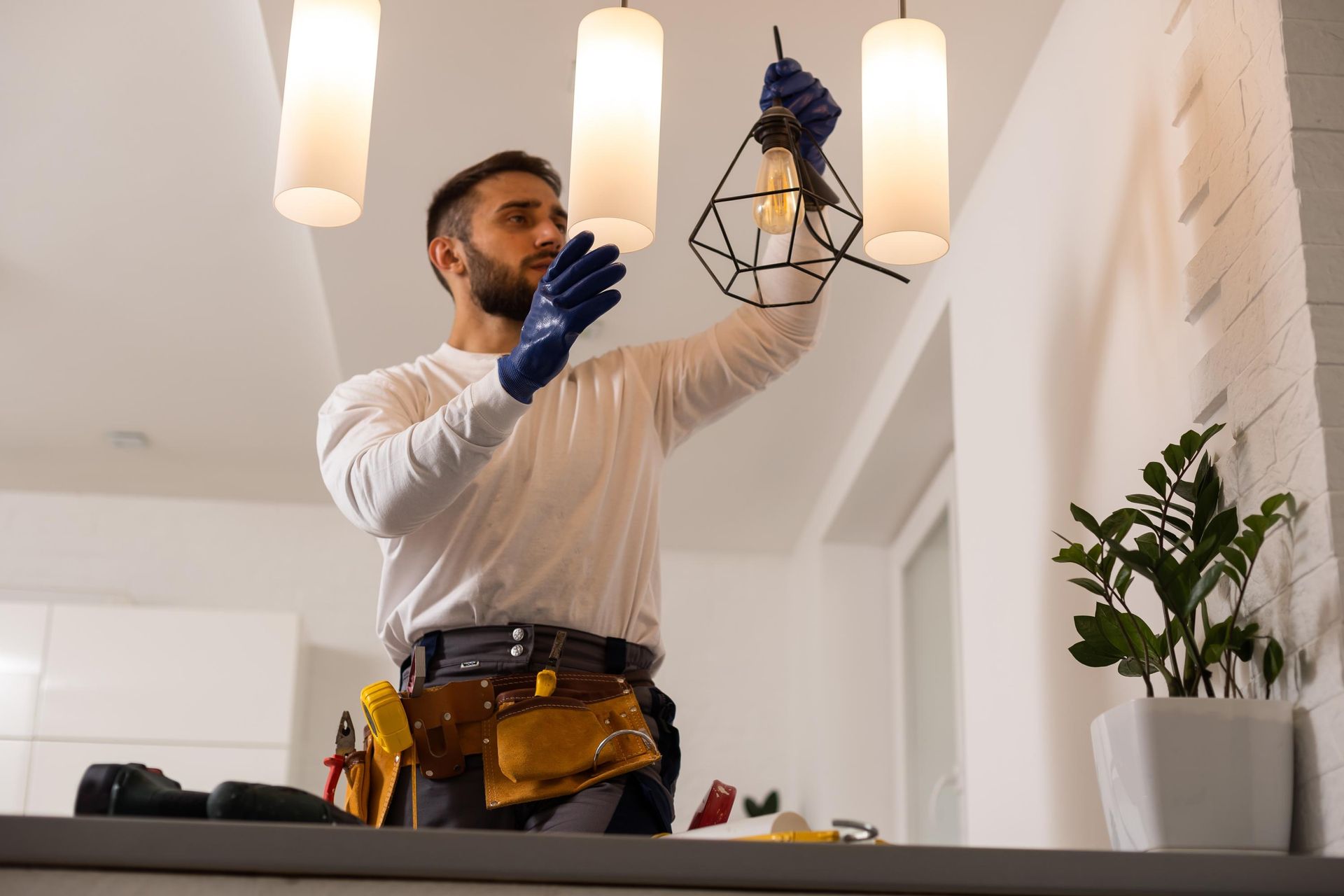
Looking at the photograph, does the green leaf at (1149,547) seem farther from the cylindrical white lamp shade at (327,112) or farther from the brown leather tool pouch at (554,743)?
the cylindrical white lamp shade at (327,112)

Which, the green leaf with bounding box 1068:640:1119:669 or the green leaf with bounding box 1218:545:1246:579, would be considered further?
the green leaf with bounding box 1068:640:1119:669

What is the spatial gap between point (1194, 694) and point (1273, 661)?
9cm

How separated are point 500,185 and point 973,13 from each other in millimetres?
872

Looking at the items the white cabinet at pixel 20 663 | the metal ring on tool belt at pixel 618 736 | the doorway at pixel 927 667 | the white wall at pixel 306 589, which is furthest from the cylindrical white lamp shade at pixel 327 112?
the white wall at pixel 306 589

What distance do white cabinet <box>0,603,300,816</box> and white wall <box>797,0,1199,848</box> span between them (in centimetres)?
256

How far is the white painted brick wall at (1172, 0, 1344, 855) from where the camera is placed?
131cm

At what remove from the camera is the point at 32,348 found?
391 cm

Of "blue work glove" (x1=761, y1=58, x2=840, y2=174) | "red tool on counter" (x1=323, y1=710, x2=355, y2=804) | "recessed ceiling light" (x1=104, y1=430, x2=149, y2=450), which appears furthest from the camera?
"recessed ceiling light" (x1=104, y1=430, x2=149, y2=450)

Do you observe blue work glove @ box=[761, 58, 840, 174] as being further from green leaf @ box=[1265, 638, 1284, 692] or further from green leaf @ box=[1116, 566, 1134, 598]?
green leaf @ box=[1265, 638, 1284, 692]

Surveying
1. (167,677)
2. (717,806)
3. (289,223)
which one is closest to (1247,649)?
(717,806)

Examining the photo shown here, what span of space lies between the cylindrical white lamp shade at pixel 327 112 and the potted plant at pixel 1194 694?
0.89m

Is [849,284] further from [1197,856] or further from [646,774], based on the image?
[1197,856]

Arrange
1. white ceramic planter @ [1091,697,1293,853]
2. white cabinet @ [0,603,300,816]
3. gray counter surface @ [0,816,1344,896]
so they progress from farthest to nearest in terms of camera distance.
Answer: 1. white cabinet @ [0,603,300,816]
2. white ceramic planter @ [1091,697,1293,853]
3. gray counter surface @ [0,816,1344,896]

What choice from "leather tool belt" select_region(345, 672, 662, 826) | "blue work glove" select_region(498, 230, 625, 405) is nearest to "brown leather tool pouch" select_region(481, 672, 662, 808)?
"leather tool belt" select_region(345, 672, 662, 826)
